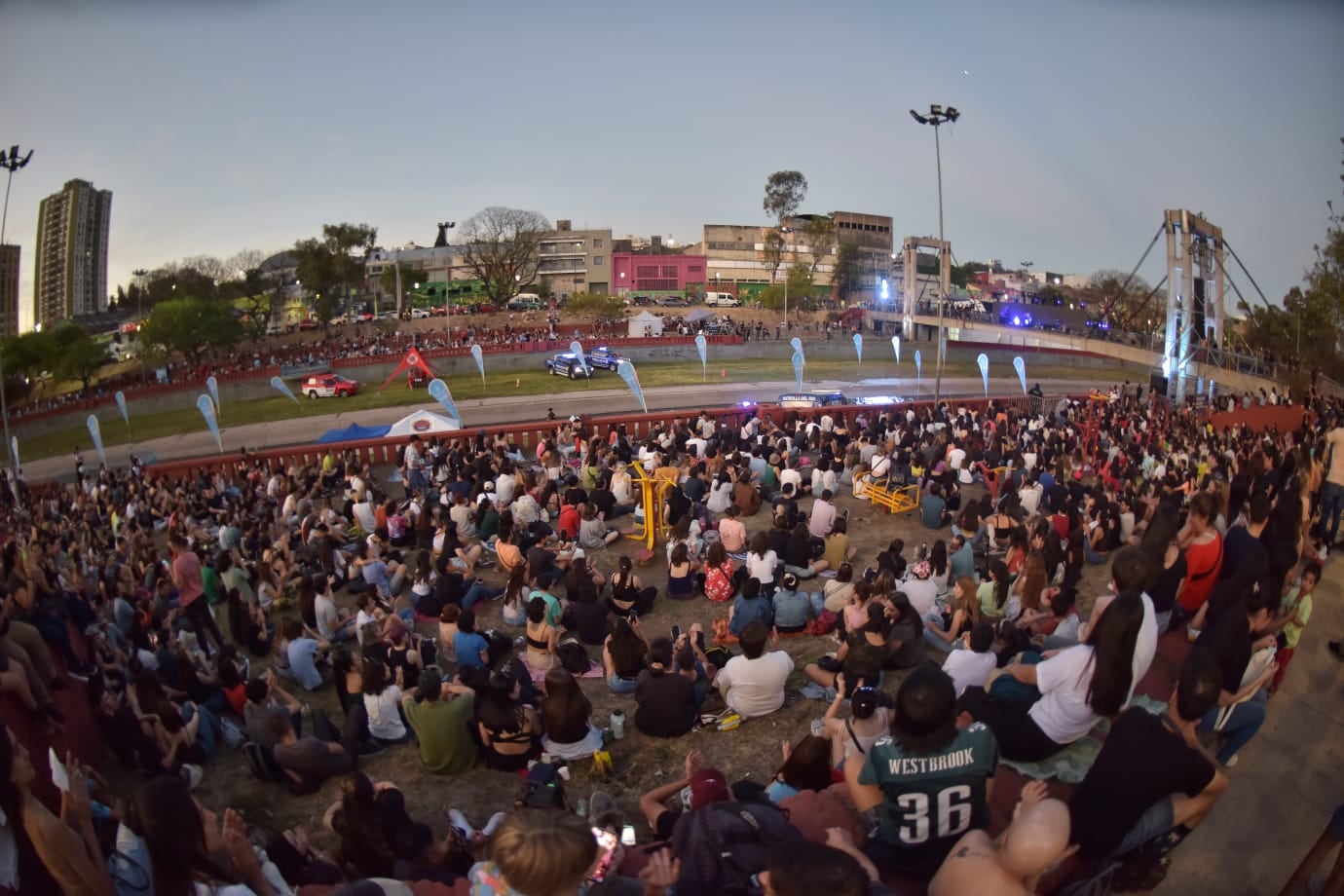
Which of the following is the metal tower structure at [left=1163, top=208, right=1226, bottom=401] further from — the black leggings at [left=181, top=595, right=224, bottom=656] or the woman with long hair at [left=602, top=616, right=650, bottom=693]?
the black leggings at [left=181, top=595, right=224, bottom=656]

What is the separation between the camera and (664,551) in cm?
1260

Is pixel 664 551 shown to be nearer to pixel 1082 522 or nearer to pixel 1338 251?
pixel 1082 522

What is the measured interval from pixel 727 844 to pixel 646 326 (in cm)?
5399

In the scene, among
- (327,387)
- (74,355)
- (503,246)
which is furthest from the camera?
(503,246)

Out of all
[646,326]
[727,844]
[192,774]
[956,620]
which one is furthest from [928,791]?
[646,326]

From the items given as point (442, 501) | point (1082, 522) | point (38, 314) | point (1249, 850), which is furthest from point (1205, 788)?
point (38, 314)

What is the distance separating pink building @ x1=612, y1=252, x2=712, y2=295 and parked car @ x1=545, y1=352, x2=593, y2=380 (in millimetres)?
53573

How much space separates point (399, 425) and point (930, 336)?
180ft

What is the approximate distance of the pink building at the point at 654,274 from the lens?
3730 inches

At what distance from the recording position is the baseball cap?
416 centimetres

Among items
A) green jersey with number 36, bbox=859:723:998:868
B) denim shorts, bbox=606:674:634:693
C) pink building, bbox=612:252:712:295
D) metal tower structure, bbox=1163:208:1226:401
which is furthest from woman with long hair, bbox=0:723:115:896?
pink building, bbox=612:252:712:295

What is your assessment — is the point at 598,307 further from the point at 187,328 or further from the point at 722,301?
the point at 187,328

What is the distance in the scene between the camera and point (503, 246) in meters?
83.8

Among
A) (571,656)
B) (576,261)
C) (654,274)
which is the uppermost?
(576,261)
